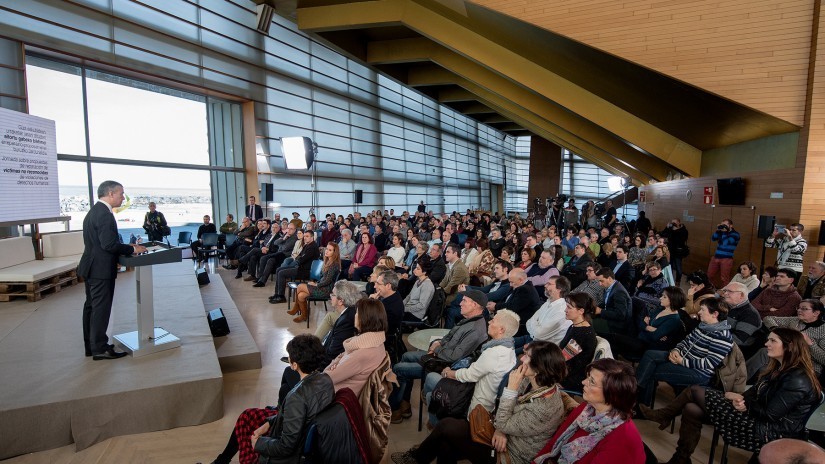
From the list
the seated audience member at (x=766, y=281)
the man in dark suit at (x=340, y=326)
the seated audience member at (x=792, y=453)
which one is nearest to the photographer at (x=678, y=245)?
the seated audience member at (x=766, y=281)

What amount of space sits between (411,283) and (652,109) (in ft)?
22.1

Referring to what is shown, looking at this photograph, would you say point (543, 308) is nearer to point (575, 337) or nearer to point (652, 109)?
point (575, 337)

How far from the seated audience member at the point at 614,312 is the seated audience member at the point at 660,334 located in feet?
0.55

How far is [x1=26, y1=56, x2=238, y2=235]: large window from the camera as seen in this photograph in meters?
8.38

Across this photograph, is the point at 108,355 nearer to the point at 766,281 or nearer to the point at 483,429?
the point at 483,429

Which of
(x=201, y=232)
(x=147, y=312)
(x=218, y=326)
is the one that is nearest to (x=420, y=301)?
(x=218, y=326)

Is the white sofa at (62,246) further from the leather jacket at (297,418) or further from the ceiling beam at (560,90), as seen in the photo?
the ceiling beam at (560,90)

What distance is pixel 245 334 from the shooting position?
4.89 m

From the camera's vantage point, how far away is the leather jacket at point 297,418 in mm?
2006

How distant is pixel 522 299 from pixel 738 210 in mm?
6615

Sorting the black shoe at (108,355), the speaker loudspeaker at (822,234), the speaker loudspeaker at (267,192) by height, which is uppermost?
the speaker loudspeaker at (267,192)

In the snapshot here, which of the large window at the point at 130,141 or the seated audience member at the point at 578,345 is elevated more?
the large window at the point at 130,141

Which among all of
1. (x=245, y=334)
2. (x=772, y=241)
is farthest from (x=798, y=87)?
(x=245, y=334)

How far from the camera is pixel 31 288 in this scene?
5.27 metres
